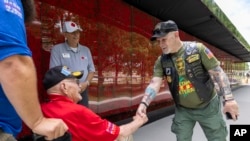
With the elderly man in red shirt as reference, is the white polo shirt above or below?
above

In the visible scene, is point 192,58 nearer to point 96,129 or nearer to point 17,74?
point 96,129

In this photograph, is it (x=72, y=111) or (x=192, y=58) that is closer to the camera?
(x=72, y=111)

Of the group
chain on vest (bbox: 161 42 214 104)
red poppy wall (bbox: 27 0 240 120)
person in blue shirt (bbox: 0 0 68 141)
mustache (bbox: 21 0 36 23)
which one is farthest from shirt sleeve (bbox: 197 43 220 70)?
red poppy wall (bbox: 27 0 240 120)

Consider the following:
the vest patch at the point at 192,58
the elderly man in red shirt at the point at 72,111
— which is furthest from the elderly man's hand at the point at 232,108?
the elderly man in red shirt at the point at 72,111

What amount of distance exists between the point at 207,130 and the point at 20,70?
2196 millimetres

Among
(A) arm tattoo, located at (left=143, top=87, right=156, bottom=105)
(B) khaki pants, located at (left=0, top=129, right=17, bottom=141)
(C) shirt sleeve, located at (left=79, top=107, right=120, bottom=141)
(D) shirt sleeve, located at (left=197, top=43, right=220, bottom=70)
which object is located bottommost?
(C) shirt sleeve, located at (left=79, top=107, right=120, bottom=141)

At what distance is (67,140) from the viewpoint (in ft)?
4.22

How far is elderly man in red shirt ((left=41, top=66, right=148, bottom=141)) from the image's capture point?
184 cm

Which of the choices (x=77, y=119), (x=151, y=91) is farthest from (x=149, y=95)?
(x=77, y=119)

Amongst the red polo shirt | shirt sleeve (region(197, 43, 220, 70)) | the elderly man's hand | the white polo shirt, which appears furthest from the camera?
the white polo shirt

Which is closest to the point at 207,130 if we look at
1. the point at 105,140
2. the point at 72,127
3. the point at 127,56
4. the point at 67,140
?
the point at 105,140

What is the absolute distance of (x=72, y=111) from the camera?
72.6 inches

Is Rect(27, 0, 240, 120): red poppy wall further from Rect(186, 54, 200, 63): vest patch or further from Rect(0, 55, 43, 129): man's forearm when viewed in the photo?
Rect(0, 55, 43, 129): man's forearm

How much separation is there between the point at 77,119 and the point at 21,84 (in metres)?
0.92
